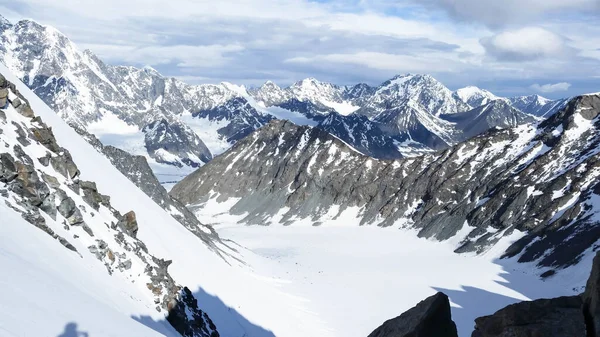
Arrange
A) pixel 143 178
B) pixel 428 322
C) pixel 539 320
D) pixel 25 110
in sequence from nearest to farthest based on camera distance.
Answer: pixel 539 320, pixel 428 322, pixel 25 110, pixel 143 178

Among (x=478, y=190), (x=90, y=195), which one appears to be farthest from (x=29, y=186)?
(x=478, y=190)

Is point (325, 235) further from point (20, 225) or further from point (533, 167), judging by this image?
point (20, 225)

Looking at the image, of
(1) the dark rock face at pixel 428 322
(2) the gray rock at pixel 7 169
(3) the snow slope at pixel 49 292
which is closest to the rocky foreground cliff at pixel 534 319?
(1) the dark rock face at pixel 428 322

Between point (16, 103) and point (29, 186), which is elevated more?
point (16, 103)

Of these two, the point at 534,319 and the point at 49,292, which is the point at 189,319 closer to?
the point at 49,292

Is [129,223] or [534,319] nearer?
[534,319]

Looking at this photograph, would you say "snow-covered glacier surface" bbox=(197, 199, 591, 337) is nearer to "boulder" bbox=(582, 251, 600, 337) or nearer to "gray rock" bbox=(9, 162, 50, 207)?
"gray rock" bbox=(9, 162, 50, 207)
